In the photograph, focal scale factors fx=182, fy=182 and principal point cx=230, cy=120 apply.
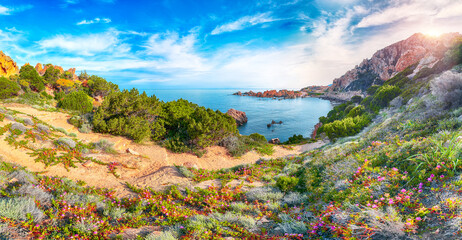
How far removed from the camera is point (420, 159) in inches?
165

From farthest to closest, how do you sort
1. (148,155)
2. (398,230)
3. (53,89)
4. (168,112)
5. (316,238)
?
(53,89), (168,112), (148,155), (316,238), (398,230)

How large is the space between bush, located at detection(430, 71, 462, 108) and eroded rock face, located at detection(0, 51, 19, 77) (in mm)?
47799

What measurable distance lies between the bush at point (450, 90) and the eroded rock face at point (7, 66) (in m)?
47.8

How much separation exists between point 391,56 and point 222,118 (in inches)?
5100

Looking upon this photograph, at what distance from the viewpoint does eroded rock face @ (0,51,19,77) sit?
28.5 metres

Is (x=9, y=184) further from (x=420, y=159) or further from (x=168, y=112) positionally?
(x=168, y=112)

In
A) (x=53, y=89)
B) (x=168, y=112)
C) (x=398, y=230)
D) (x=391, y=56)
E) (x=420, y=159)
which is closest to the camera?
(x=398, y=230)

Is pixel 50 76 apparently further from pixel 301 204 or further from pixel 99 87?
pixel 301 204

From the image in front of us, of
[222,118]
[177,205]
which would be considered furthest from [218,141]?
[177,205]

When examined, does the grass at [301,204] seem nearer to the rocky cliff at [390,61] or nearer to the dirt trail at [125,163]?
the dirt trail at [125,163]

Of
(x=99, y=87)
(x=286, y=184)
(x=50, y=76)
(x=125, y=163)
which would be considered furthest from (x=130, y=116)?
(x=50, y=76)

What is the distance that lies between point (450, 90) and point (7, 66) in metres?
50.8

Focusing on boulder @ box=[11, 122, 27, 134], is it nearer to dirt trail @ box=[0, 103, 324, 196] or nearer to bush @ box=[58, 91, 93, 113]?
dirt trail @ box=[0, 103, 324, 196]

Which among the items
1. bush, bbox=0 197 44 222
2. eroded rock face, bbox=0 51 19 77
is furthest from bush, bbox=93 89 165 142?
eroded rock face, bbox=0 51 19 77
